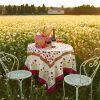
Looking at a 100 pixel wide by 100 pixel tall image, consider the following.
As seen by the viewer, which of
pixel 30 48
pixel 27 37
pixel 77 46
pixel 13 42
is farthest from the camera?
pixel 27 37

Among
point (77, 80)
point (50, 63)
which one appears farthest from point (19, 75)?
point (77, 80)

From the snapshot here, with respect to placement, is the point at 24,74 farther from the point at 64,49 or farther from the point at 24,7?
the point at 24,7

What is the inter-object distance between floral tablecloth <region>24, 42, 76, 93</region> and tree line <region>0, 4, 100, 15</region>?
49.1m

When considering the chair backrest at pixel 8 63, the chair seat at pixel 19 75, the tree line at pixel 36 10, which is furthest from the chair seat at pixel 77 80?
the tree line at pixel 36 10

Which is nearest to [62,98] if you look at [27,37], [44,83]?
[44,83]

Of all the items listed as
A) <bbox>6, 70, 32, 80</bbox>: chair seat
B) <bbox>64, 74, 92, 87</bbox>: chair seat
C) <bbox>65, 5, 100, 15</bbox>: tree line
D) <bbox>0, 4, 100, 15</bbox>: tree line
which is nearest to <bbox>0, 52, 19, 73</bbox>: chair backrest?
<bbox>6, 70, 32, 80</bbox>: chair seat

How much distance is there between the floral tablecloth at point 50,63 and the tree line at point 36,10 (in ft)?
161

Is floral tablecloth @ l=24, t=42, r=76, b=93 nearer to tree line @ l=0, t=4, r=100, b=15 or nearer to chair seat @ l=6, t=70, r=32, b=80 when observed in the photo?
chair seat @ l=6, t=70, r=32, b=80

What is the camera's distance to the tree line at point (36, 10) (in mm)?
57281

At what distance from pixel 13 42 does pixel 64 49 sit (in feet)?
14.9

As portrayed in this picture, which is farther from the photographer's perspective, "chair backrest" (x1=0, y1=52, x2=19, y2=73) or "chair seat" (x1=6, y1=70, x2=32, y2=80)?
"chair backrest" (x1=0, y1=52, x2=19, y2=73)

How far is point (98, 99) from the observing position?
669 cm

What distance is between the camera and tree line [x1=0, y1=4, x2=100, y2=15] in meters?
57.3

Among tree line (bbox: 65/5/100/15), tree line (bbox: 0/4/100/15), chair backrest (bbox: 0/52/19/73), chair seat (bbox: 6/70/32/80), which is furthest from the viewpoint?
tree line (bbox: 0/4/100/15)
